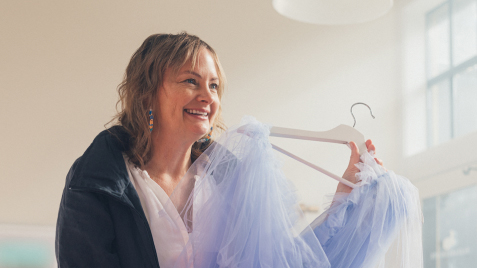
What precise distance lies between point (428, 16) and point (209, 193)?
3.63m

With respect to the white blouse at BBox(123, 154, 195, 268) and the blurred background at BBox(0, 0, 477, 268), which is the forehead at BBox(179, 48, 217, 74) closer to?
the white blouse at BBox(123, 154, 195, 268)

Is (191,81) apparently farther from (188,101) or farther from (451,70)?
(451,70)

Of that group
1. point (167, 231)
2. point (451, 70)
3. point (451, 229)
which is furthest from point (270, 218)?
Answer: point (451, 70)

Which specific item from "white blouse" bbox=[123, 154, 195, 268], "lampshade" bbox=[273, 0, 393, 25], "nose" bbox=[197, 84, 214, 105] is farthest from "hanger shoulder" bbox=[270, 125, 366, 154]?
"lampshade" bbox=[273, 0, 393, 25]

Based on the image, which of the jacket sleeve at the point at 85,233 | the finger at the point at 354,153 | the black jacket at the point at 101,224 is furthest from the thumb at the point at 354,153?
the jacket sleeve at the point at 85,233

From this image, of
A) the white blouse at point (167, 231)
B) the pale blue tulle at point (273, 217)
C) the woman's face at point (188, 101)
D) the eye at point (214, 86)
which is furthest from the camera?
the eye at point (214, 86)

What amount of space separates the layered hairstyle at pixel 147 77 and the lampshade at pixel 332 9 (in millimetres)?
710

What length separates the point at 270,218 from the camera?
1292 mm

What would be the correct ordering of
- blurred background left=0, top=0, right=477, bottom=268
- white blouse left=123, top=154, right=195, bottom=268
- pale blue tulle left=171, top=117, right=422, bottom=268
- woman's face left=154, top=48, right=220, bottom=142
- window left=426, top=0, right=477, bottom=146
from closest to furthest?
pale blue tulle left=171, top=117, right=422, bottom=268
white blouse left=123, top=154, right=195, bottom=268
woman's face left=154, top=48, right=220, bottom=142
blurred background left=0, top=0, right=477, bottom=268
window left=426, top=0, right=477, bottom=146

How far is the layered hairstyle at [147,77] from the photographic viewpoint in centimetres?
157

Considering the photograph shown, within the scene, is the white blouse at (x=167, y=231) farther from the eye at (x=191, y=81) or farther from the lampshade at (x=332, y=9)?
the lampshade at (x=332, y=9)

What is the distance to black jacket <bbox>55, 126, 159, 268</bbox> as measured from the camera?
1331 mm

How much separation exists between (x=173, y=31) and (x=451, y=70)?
7.76 ft

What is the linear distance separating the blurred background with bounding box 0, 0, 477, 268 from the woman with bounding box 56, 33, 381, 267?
5.19 ft
